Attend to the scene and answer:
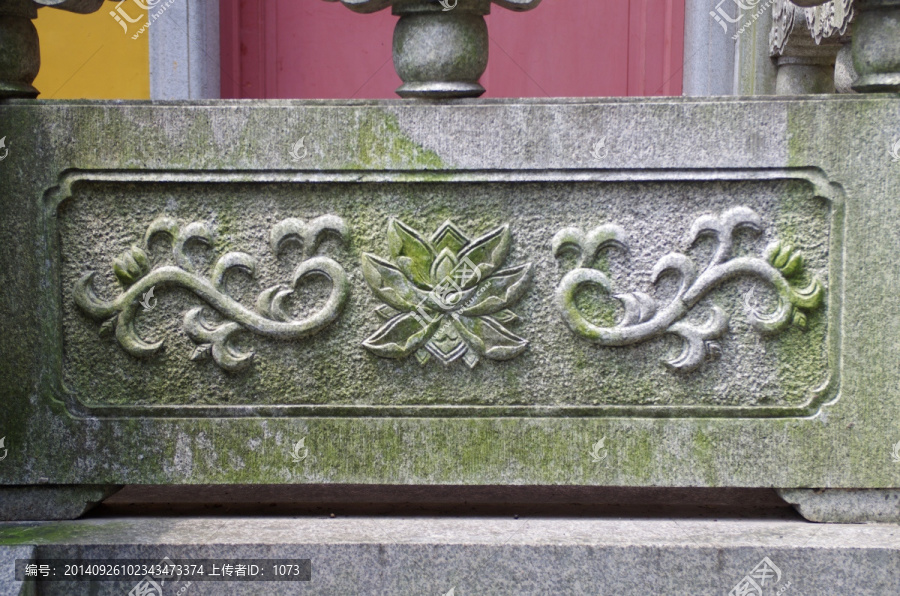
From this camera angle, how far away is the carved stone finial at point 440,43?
1.93m

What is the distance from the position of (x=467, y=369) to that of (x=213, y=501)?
2.53 feet

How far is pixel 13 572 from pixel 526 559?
113 cm

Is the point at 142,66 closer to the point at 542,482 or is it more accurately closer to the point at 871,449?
the point at 542,482

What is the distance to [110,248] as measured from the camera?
2.04m

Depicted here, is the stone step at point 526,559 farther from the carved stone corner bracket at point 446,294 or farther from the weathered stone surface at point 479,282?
the carved stone corner bracket at point 446,294

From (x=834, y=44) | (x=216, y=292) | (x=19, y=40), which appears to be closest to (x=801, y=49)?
(x=834, y=44)

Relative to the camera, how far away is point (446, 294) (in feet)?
6.63

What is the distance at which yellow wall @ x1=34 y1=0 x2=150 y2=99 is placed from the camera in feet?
11.6

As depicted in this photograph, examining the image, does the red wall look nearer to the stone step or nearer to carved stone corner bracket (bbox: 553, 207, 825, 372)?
carved stone corner bracket (bbox: 553, 207, 825, 372)

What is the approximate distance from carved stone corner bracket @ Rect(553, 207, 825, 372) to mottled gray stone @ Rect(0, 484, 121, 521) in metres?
1.22

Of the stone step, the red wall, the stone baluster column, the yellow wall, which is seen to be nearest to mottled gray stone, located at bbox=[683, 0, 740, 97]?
the red wall

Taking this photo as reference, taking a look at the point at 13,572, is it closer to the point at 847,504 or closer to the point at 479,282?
the point at 479,282

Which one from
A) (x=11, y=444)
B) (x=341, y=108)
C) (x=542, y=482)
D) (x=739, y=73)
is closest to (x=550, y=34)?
(x=739, y=73)

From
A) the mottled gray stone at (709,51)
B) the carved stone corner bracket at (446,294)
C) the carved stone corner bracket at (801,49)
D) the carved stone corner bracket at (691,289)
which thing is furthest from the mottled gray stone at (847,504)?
the mottled gray stone at (709,51)
